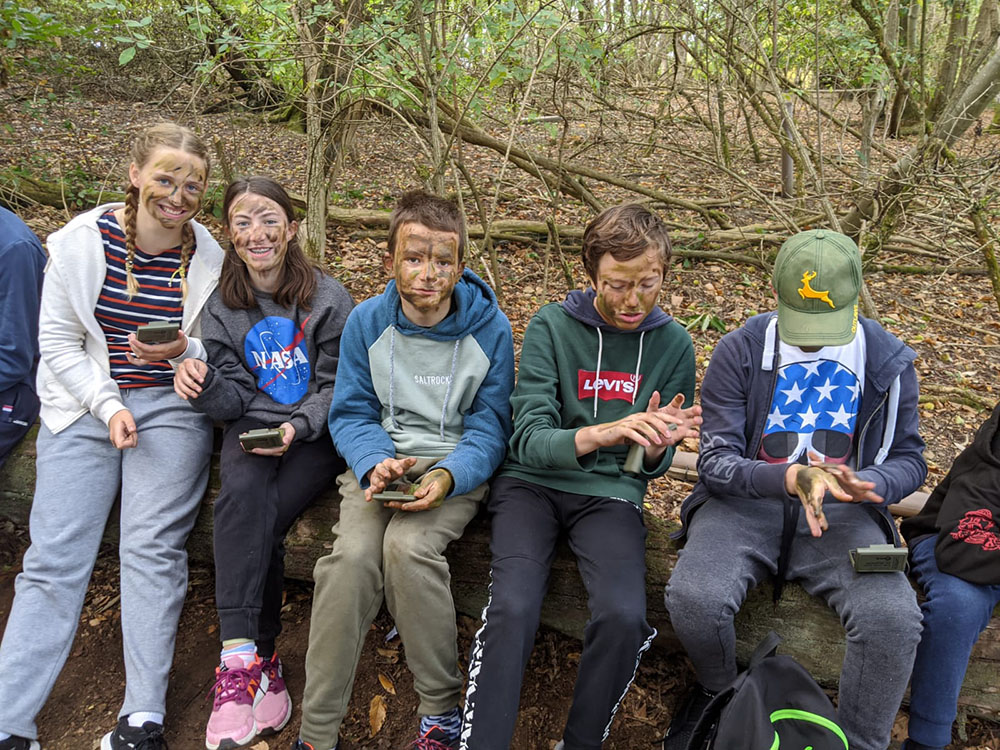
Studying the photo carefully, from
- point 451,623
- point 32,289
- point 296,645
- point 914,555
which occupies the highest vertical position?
point 32,289

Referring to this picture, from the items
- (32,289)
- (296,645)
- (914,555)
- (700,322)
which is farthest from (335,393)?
(700,322)

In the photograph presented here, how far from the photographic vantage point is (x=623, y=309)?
248 centimetres

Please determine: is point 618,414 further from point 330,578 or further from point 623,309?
point 330,578

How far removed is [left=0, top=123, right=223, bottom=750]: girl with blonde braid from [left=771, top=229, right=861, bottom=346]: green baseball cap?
2.09m

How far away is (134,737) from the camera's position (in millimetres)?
2357

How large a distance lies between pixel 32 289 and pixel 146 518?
1053 mm

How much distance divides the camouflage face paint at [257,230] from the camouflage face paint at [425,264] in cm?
52

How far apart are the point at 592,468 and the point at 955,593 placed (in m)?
1.12

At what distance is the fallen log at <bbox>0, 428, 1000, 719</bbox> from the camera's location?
2.34 metres

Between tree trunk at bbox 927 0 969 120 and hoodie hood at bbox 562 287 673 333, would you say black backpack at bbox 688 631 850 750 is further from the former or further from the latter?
tree trunk at bbox 927 0 969 120

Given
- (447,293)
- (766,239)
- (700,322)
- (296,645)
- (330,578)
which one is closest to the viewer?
(330,578)

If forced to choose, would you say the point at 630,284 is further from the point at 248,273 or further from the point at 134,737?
the point at 134,737

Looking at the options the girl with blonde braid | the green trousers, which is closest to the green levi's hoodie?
the green trousers

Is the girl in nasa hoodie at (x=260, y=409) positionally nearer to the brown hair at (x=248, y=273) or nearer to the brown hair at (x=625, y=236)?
the brown hair at (x=248, y=273)
